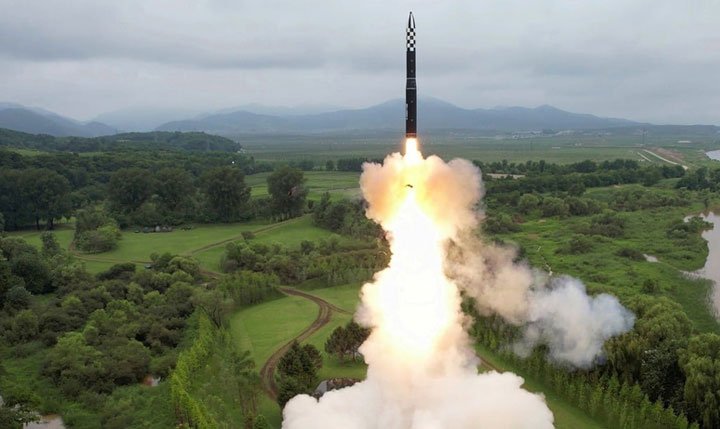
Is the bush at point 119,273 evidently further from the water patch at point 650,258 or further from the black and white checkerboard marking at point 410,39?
the water patch at point 650,258

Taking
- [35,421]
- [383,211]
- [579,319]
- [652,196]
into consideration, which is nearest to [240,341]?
[35,421]

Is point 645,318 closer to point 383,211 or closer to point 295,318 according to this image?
point 383,211

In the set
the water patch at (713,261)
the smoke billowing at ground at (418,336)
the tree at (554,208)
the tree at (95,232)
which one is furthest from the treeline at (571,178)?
the smoke billowing at ground at (418,336)

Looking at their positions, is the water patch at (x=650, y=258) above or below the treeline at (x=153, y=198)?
below

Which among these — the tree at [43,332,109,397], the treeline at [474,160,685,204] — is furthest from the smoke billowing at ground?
the treeline at [474,160,685,204]

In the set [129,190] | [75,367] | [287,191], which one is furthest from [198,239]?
[75,367]
